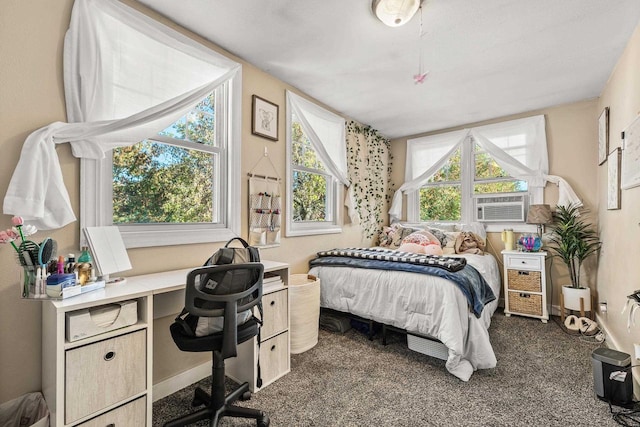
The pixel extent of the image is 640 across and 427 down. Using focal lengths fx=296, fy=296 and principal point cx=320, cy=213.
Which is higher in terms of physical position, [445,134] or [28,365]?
[445,134]

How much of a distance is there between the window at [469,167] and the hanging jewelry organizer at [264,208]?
2587mm

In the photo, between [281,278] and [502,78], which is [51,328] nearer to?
[281,278]

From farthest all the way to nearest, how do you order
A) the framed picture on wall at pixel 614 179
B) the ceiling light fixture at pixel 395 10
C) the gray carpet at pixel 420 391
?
the framed picture on wall at pixel 614 179, the ceiling light fixture at pixel 395 10, the gray carpet at pixel 420 391

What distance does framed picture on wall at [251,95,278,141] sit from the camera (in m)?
2.69

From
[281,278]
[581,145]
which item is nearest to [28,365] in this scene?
[281,278]

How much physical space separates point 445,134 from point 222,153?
340 cm

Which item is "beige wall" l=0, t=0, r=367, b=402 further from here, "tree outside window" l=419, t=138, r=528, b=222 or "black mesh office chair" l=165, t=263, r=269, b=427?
"tree outside window" l=419, t=138, r=528, b=222

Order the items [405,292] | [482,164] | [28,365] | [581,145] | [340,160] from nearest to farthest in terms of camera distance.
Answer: [28,365] → [405,292] → [581,145] → [340,160] → [482,164]

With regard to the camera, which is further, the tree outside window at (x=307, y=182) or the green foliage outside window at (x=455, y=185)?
the green foliage outside window at (x=455, y=185)

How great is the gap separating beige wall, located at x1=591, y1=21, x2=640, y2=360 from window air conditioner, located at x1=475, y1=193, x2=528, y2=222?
837mm

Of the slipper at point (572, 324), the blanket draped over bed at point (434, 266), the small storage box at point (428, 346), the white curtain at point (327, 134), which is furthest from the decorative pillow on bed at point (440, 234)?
the small storage box at point (428, 346)

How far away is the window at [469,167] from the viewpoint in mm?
3793

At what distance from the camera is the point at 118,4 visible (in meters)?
1.82

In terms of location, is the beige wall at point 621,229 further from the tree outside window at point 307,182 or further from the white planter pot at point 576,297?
the tree outside window at point 307,182
